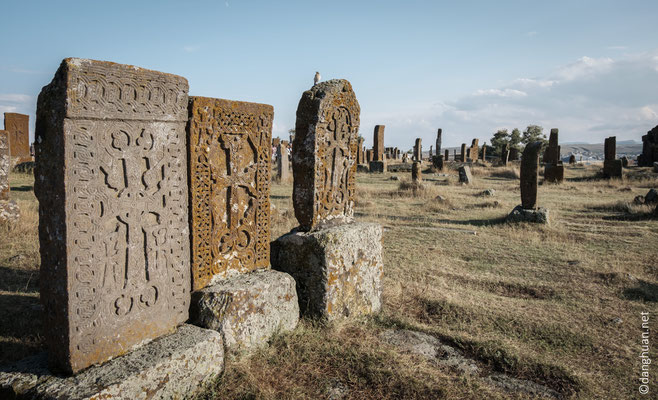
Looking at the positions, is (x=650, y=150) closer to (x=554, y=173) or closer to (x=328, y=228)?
(x=554, y=173)

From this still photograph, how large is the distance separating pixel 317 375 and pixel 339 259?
0.99 meters

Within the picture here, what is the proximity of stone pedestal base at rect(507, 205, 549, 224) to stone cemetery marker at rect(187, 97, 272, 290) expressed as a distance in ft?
21.6

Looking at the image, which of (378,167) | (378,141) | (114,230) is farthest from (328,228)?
(378,141)

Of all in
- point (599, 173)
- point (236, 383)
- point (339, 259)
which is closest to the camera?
point (236, 383)

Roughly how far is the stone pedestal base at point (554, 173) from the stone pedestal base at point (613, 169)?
2.68 meters

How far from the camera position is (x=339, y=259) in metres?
3.45

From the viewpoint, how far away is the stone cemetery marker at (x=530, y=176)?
8.57 m

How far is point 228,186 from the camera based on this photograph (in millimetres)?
3047

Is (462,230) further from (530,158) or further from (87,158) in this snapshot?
(87,158)

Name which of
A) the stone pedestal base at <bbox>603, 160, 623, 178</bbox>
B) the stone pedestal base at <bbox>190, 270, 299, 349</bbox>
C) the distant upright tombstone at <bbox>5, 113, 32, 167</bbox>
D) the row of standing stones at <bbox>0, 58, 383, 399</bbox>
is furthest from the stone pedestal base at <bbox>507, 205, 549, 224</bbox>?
the distant upright tombstone at <bbox>5, 113, 32, 167</bbox>

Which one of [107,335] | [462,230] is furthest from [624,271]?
[107,335]

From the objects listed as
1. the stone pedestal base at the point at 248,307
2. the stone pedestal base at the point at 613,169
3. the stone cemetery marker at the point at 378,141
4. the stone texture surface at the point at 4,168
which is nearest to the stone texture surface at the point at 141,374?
the stone pedestal base at the point at 248,307

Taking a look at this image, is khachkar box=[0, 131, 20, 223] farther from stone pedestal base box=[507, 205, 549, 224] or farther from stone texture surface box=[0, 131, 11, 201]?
stone pedestal base box=[507, 205, 549, 224]

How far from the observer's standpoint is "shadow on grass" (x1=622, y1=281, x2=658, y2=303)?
172 inches
